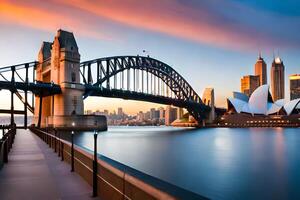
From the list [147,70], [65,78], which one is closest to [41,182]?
[65,78]

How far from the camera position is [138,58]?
13250cm

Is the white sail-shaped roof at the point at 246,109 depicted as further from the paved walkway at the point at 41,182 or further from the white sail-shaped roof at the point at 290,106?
the paved walkway at the point at 41,182

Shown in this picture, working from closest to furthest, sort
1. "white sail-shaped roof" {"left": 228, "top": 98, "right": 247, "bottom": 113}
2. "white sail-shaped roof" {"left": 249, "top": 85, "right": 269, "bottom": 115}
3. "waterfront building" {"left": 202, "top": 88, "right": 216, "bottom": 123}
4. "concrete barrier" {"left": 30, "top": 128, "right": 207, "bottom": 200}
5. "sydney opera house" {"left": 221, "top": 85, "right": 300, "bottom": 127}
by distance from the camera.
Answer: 1. "concrete barrier" {"left": 30, "top": 128, "right": 207, "bottom": 200}
2. "white sail-shaped roof" {"left": 249, "top": 85, "right": 269, "bottom": 115}
3. "sydney opera house" {"left": 221, "top": 85, "right": 300, "bottom": 127}
4. "white sail-shaped roof" {"left": 228, "top": 98, "right": 247, "bottom": 113}
5. "waterfront building" {"left": 202, "top": 88, "right": 216, "bottom": 123}

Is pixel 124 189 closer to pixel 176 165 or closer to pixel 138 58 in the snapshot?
pixel 176 165

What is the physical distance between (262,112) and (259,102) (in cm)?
573

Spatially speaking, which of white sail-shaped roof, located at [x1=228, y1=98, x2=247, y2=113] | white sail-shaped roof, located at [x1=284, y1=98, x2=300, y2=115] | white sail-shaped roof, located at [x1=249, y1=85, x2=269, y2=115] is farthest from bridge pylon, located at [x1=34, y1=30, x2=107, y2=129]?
white sail-shaped roof, located at [x1=284, y1=98, x2=300, y2=115]

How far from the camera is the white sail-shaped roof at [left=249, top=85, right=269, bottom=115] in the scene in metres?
158

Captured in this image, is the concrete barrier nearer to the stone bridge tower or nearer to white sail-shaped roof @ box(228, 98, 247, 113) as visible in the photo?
the stone bridge tower

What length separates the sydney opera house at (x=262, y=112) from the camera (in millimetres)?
158625

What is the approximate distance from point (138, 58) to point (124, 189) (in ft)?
420

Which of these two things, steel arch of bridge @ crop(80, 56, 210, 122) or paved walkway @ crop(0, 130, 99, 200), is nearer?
paved walkway @ crop(0, 130, 99, 200)

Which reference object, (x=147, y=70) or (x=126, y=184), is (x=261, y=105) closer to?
(x=147, y=70)

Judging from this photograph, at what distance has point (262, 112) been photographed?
163m

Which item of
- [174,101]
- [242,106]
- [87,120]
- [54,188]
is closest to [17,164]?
[54,188]
